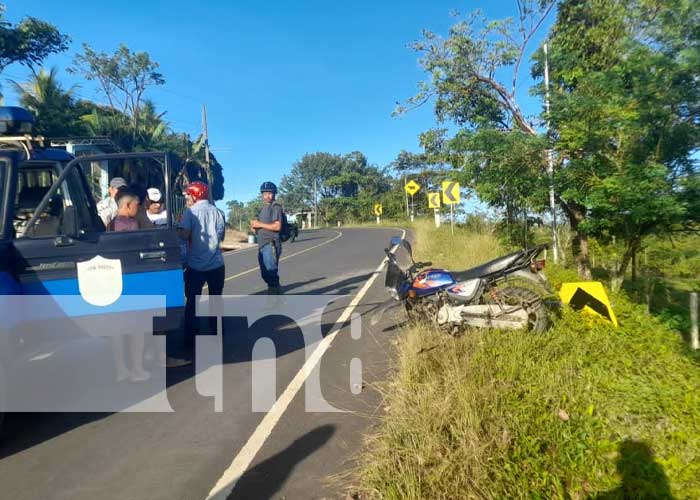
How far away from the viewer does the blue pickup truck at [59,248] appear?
3.80 metres

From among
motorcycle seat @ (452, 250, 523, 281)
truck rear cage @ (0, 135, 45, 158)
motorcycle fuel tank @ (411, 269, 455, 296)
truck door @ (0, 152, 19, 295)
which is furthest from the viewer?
motorcycle fuel tank @ (411, 269, 455, 296)

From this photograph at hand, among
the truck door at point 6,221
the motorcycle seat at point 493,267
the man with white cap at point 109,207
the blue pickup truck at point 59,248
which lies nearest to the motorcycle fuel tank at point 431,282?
the motorcycle seat at point 493,267

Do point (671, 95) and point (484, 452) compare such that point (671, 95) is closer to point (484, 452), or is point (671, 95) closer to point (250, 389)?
point (484, 452)

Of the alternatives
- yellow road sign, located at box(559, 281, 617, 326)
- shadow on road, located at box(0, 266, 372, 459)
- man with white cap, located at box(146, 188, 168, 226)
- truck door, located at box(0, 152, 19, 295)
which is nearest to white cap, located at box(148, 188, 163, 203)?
man with white cap, located at box(146, 188, 168, 226)

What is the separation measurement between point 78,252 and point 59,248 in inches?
5.5

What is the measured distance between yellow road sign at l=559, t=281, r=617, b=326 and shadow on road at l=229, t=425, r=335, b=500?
3.46m

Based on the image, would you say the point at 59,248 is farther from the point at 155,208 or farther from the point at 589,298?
the point at 589,298

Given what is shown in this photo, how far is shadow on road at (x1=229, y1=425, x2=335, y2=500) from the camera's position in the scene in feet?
9.71

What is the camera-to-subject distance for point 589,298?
5559 mm

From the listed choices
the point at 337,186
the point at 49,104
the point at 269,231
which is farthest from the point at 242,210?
the point at 269,231

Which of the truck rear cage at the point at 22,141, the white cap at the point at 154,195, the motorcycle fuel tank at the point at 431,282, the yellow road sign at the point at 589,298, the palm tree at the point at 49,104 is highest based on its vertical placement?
the palm tree at the point at 49,104

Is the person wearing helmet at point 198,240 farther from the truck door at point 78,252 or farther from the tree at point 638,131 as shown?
Result: the tree at point 638,131

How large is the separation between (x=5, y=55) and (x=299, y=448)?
21935mm

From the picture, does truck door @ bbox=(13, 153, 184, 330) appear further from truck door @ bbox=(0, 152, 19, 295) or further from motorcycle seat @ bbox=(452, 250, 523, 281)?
motorcycle seat @ bbox=(452, 250, 523, 281)
